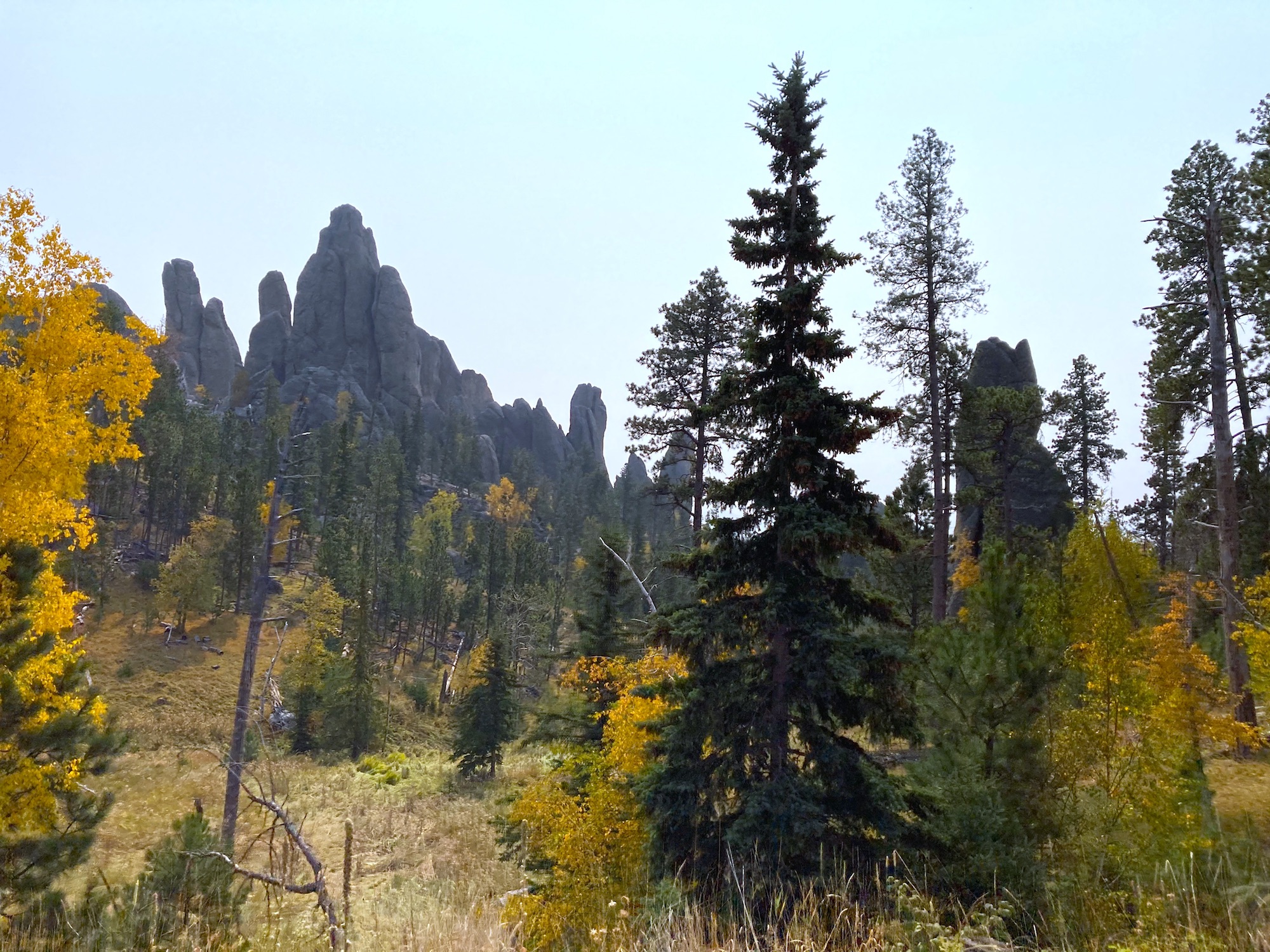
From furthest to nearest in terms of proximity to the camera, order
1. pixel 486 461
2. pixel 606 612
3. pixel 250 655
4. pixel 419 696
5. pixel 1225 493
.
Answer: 1. pixel 486 461
2. pixel 419 696
3. pixel 606 612
4. pixel 250 655
5. pixel 1225 493

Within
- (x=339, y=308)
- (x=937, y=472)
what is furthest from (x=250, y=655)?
(x=339, y=308)

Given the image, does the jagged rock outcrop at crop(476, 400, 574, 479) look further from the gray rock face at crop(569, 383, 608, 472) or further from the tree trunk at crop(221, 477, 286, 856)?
the tree trunk at crop(221, 477, 286, 856)

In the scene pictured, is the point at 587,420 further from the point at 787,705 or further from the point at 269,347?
the point at 787,705

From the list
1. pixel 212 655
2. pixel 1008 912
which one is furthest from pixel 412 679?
pixel 1008 912

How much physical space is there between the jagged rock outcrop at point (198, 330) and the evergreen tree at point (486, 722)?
3397 inches

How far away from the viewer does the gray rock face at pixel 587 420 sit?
138 m

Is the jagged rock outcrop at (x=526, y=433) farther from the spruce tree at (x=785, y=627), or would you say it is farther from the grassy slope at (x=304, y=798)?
the spruce tree at (x=785, y=627)

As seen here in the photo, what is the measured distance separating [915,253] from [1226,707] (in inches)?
574

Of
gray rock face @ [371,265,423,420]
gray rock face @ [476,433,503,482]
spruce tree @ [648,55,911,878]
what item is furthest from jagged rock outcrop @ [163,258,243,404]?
spruce tree @ [648,55,911,878]

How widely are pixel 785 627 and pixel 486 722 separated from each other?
24.8 metres

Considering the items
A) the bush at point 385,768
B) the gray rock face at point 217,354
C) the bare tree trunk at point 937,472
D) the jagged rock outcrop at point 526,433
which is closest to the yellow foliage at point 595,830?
the bare tree trunk at point 937,472

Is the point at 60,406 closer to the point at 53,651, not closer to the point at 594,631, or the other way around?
the point at 53,651

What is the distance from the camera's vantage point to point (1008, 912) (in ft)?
10.8

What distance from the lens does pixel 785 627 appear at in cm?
861
